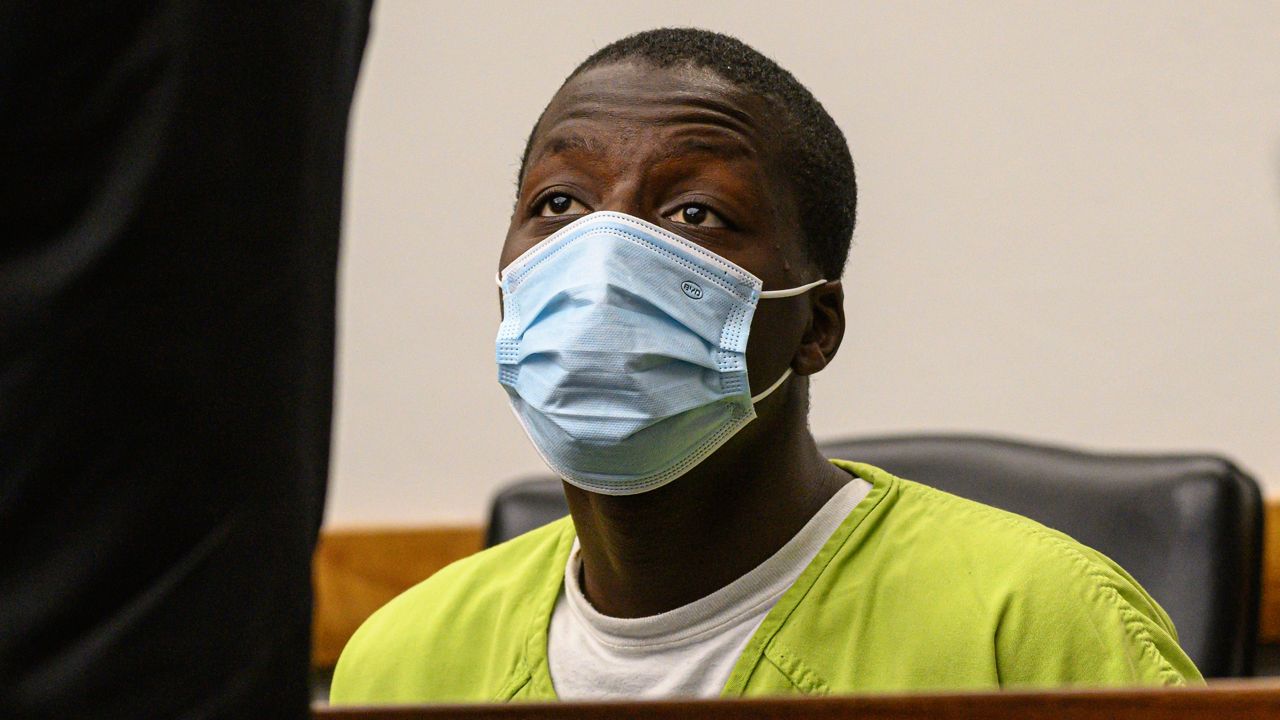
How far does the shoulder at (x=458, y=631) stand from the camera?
1406 millimetres

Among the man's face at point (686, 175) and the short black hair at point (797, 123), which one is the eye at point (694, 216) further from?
the short black hair at point (797, 123)

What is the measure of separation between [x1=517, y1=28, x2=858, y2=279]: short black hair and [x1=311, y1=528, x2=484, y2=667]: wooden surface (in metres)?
1.15

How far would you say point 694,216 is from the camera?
4.08 feet

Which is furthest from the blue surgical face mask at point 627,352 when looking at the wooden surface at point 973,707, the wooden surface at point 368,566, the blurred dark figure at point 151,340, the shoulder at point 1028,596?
the wooden surface at point 368,566

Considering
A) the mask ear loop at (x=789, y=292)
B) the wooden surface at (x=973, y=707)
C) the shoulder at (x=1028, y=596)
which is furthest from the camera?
the mask ear loop at (x=789, y=292)

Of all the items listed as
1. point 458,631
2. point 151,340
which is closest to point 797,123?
point 458,631

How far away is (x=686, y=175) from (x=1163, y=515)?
65cm

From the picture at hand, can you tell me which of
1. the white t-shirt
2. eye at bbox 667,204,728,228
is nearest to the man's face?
eye at bbox 667,204,728,228

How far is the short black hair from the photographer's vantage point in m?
1.32

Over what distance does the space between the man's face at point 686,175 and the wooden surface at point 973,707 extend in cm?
52

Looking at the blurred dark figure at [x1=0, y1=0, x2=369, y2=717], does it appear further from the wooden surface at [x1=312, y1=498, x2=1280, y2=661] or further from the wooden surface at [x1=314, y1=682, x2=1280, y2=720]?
the wooden surface at [x1=312, y1=498, x2=1280, y2=661]

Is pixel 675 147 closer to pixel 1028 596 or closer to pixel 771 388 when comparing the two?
pixel 771 388

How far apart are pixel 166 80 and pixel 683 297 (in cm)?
70

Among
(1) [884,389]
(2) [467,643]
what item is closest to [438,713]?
(2) [467,643]
